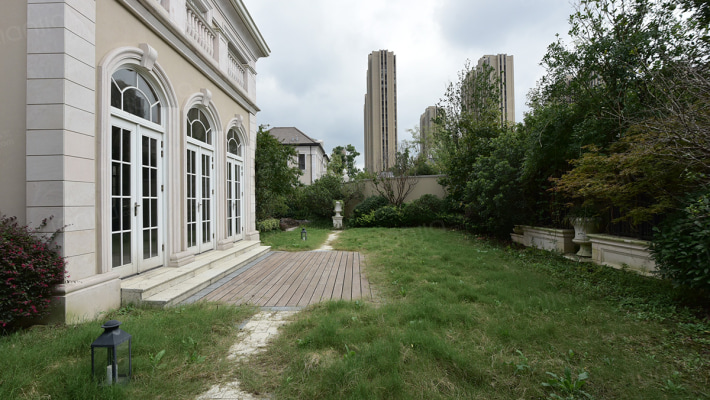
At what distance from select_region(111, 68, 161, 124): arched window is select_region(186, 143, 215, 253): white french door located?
37.1 inches

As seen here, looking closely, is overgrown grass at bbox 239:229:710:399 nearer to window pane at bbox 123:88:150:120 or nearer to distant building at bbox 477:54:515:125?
window pane at bbox 123:88:150:120

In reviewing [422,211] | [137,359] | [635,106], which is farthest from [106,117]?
[422,211]

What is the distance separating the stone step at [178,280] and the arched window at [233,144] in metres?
2.40

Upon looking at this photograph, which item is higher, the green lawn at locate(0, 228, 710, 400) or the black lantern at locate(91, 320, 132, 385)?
the black lantern at locate(91, 320, 132, 385)

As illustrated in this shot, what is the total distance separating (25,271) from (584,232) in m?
7.97

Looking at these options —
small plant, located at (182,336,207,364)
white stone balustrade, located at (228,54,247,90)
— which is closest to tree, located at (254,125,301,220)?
white stone balustrade, located at (228,54,247,90)

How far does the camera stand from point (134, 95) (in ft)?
13.4

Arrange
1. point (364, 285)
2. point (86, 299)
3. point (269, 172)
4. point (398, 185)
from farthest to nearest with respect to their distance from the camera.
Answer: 1. point (398, 185)
2. point (269, 172)
3. point (364, 285)
4. point (86, 299)

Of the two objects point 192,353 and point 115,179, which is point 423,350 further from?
point 115,179

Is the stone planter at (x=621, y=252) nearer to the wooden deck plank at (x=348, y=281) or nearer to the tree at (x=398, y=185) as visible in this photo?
the wooden deck plank at (x=348, y=281)

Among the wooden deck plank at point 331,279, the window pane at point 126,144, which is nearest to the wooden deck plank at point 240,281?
the wooden deck plank at point 331,279

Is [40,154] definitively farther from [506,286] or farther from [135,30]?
[506,286]

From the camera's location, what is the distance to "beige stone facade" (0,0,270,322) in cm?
295

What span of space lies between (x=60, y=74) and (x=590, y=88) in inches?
296
